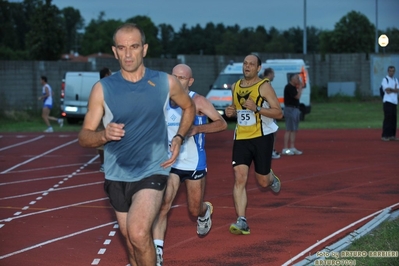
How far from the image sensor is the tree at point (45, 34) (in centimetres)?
6362

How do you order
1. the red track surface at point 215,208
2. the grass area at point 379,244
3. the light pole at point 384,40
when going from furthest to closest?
the light pole at point 384,40, the red track surface at point 215,208, the grass area at point 379,244

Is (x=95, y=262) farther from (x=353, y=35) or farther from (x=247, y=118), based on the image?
(x=353, y=35)

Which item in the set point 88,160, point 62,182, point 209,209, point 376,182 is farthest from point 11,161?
point 209,209

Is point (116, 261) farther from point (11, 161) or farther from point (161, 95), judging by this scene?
point (11, 161)

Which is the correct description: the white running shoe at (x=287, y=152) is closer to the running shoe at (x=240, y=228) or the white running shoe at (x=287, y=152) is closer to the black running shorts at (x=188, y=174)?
the running shoe at (x=240, y=228)

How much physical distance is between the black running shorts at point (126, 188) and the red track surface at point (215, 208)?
5.63 ft

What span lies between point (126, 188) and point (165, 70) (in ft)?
113

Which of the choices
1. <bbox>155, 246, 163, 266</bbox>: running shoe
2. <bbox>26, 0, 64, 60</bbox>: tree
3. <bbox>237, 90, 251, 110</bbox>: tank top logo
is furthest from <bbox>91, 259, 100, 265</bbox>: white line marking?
<bbox>26, 0, 64, 60</bbox>: tree

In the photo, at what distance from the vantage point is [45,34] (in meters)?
64.2

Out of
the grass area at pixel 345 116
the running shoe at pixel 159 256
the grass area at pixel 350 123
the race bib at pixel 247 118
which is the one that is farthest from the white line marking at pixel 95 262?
the grass area at pixel 345 116

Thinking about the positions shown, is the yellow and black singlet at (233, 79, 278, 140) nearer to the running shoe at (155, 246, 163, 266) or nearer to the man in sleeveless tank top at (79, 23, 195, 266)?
the running shoe at (155, 246, 163, 266)

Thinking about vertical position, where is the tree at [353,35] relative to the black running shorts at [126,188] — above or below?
above

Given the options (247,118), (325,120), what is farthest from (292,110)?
(325,120)

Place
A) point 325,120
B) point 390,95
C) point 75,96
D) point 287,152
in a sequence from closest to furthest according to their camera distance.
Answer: point 287,152 < point 390,95 < point 75,96 < point 325,120
